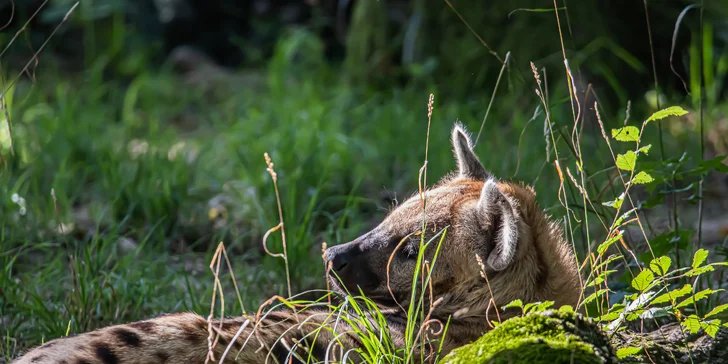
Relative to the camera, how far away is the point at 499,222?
3.16 metres

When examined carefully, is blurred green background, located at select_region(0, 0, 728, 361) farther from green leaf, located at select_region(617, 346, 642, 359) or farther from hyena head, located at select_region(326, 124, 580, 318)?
green leaf, located at select_region(617, 346, 642, 359)

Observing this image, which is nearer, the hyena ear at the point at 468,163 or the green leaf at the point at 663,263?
the green leaf at the point at 663,263

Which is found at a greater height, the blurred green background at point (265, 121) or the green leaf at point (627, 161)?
the green leaf at point (627, 161)

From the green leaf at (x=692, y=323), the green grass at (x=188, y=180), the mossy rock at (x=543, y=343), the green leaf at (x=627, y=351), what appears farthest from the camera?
the green grass at (x=188, y=180)

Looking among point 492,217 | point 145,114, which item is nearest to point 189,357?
point 492,217

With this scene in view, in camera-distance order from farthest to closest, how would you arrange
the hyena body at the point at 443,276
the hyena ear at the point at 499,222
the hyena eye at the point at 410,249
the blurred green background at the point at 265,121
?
the blurred green background at the point at 265,121 → the hyena eye at the point at 410,249 → the hyena ear at the point at 499,222 → the hyena body at the point at 443,276

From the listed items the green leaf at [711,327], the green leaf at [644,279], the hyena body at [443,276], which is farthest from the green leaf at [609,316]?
the hyena body at [443,276]

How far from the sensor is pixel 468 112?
718cm

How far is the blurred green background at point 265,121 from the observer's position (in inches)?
171

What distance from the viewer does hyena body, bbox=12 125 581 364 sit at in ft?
9.67

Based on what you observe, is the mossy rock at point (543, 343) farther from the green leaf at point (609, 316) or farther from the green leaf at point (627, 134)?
the green leaf at point (627, 134)

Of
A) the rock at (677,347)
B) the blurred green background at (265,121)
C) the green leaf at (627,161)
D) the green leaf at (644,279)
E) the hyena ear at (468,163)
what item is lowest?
the blurred green background at (265,121)

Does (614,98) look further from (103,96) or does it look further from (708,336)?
(708,336)

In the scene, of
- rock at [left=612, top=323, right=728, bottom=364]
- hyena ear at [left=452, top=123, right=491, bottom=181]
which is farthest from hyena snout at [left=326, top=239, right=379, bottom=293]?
rock at [left=612, top=323, right=728, bottom=364]
